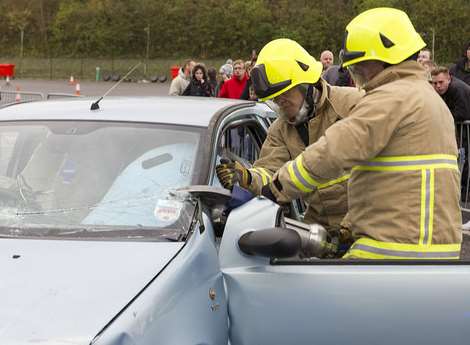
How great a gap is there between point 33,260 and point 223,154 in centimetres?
141

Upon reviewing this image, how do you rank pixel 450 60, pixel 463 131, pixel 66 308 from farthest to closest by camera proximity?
pixel 450 60 < pixel 463 131 < pixel 66 308

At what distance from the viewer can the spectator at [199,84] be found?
1278 cm

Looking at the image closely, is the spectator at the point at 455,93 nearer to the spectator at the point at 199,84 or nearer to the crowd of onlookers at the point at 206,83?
the crowd of onlookers at the point at 206,83

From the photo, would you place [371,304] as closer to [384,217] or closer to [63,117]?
[384,217]

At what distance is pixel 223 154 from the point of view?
3943 mm

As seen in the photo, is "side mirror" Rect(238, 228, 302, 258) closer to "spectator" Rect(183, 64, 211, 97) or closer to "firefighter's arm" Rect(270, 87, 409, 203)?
"firefighter's arm" Rect(270, 87, 409, 203)

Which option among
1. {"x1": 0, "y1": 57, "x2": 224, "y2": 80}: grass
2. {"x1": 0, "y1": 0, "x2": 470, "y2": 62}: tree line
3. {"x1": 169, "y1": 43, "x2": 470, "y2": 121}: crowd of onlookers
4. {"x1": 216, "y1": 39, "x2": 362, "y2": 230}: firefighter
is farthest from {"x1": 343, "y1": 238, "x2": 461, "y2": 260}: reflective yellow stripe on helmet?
{"x1": 0, "y1": 0, "x2": 470, "y2": 62}: tree line

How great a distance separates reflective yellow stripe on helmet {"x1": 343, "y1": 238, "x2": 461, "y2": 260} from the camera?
122 inches

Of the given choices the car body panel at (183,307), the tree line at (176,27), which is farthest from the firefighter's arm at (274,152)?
the tree line at (176,27)

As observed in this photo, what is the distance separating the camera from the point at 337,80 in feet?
33.8

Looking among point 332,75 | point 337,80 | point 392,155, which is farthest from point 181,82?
point 392,155

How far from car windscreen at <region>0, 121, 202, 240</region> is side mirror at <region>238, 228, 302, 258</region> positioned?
13.0 inches

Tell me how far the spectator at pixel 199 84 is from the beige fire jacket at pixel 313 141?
8.64 meters

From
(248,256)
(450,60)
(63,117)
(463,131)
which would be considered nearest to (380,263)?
(248,256)
